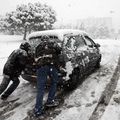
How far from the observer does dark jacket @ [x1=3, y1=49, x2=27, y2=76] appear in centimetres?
561

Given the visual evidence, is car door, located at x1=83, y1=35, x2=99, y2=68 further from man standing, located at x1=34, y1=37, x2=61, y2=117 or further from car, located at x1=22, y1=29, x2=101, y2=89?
man standing, located at x1=34, y1=37, x2=61, y2=117

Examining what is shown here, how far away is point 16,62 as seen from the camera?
5.73 m

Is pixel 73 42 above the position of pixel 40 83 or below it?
above

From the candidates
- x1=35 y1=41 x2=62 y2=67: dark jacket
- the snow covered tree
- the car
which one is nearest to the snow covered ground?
the car

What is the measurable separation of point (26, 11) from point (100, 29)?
58648 mm

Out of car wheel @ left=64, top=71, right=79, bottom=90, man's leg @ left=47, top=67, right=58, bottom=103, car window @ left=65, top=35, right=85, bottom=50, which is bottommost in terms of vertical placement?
car wheel @ left=64, top=71, right=79, bottom=90

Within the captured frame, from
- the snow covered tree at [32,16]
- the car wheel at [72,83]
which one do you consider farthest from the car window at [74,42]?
the snow covered tree at [32,16]

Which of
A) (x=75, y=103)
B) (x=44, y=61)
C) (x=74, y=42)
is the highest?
(x=74, y=42)

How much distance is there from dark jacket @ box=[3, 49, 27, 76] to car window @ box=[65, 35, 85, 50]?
1264 millimetres

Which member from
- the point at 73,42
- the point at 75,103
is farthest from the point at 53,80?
the point at 73,42

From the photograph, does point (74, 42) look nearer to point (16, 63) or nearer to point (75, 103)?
point (16, 63)

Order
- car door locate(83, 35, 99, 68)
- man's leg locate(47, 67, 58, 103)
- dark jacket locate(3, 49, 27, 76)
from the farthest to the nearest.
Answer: car door locate(83, 35, 99, 68), dark jacket locate(3, 49, 27, 76), man's leg locate(47, 67, 58, 103)

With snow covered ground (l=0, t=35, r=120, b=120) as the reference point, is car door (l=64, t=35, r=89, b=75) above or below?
above

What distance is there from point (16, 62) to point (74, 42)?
1.88 m
